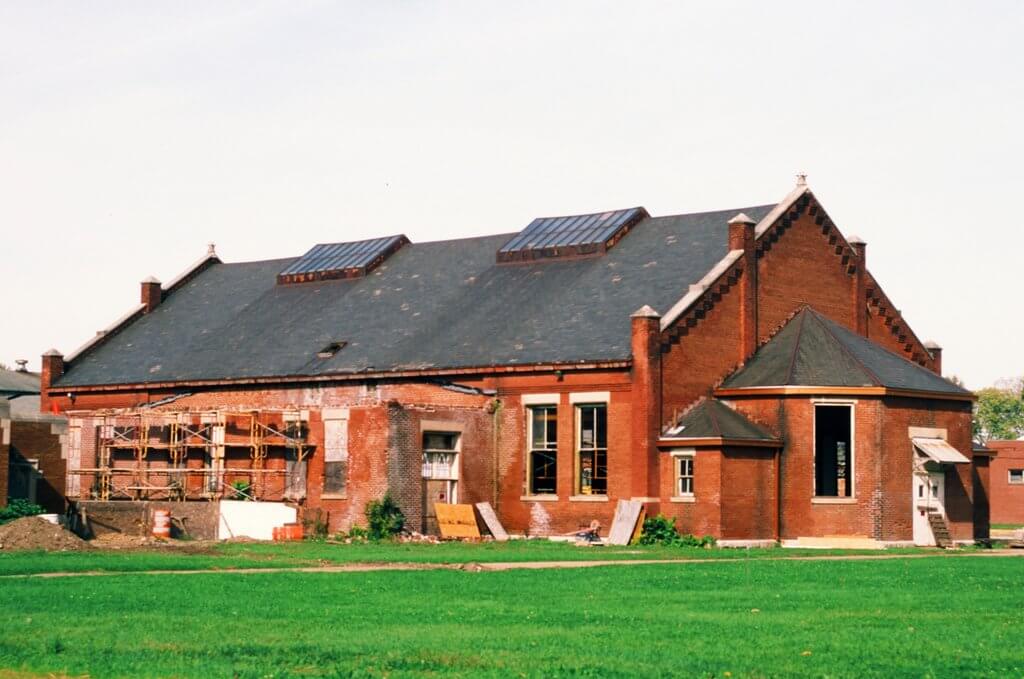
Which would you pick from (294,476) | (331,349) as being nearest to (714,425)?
(294,476)

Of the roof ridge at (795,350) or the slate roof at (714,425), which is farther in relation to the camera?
the roof ridge at (795,350)

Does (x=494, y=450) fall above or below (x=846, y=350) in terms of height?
below

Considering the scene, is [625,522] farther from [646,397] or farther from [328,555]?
[328,555]

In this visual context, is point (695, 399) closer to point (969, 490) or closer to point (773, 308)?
point (773, 308)

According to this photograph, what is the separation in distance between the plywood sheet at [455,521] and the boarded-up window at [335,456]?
3.25m

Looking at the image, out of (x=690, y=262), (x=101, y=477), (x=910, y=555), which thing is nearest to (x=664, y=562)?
(x=910, y=555)

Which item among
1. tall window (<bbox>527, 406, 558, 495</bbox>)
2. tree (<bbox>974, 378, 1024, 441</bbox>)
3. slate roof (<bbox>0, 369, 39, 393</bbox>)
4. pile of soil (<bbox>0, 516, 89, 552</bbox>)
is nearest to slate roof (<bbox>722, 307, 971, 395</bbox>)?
tall window (<bbox>527, 406, 558, 495</bbox>)

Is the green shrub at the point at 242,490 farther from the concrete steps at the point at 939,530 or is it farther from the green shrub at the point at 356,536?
the concrete steps at the point at 939,530

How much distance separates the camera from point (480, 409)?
1987 inches

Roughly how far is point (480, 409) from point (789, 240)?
1129cm

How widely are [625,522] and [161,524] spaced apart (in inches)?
523

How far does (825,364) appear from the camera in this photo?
4872 centimetres

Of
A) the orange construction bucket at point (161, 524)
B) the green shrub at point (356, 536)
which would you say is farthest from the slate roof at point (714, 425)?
the orange construction bucket at point (161, 524)

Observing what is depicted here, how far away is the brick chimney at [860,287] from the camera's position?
55.1m
